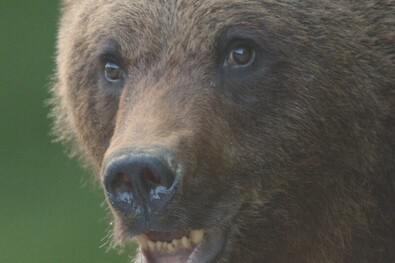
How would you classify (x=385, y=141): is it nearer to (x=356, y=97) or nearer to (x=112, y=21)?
(x=356, y=97)

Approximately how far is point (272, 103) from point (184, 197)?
2.42 ft

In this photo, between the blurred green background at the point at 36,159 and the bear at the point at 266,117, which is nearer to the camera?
the bear at the point at 266,117

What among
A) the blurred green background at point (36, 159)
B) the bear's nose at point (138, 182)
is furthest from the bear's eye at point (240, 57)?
the blurred green background at point (36, 159)

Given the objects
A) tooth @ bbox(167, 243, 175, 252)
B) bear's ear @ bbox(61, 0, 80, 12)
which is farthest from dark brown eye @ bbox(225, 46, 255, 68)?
bear's ear @ bbox(61, 0, 80, 12)

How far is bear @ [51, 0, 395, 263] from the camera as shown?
28.4ft

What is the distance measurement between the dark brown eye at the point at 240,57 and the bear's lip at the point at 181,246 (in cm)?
84

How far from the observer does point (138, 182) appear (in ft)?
27.2

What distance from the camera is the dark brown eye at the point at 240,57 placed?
29.1 feet

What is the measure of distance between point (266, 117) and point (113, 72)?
899 millimetres

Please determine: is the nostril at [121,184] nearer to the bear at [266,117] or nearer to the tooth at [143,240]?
the bear at [266,117]

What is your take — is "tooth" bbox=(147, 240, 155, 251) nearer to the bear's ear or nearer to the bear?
the bear

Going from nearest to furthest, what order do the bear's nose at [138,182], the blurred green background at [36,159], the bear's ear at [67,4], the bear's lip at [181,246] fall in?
1. the bear's nose at [138,182]
2. the bear's lip at [181,246]
3. the bear's ear at [67,4]
4. the blurred green background at [36,159]

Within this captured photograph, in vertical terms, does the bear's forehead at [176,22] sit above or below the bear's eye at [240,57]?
above

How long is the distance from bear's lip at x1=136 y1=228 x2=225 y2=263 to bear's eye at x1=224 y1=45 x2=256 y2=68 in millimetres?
840
